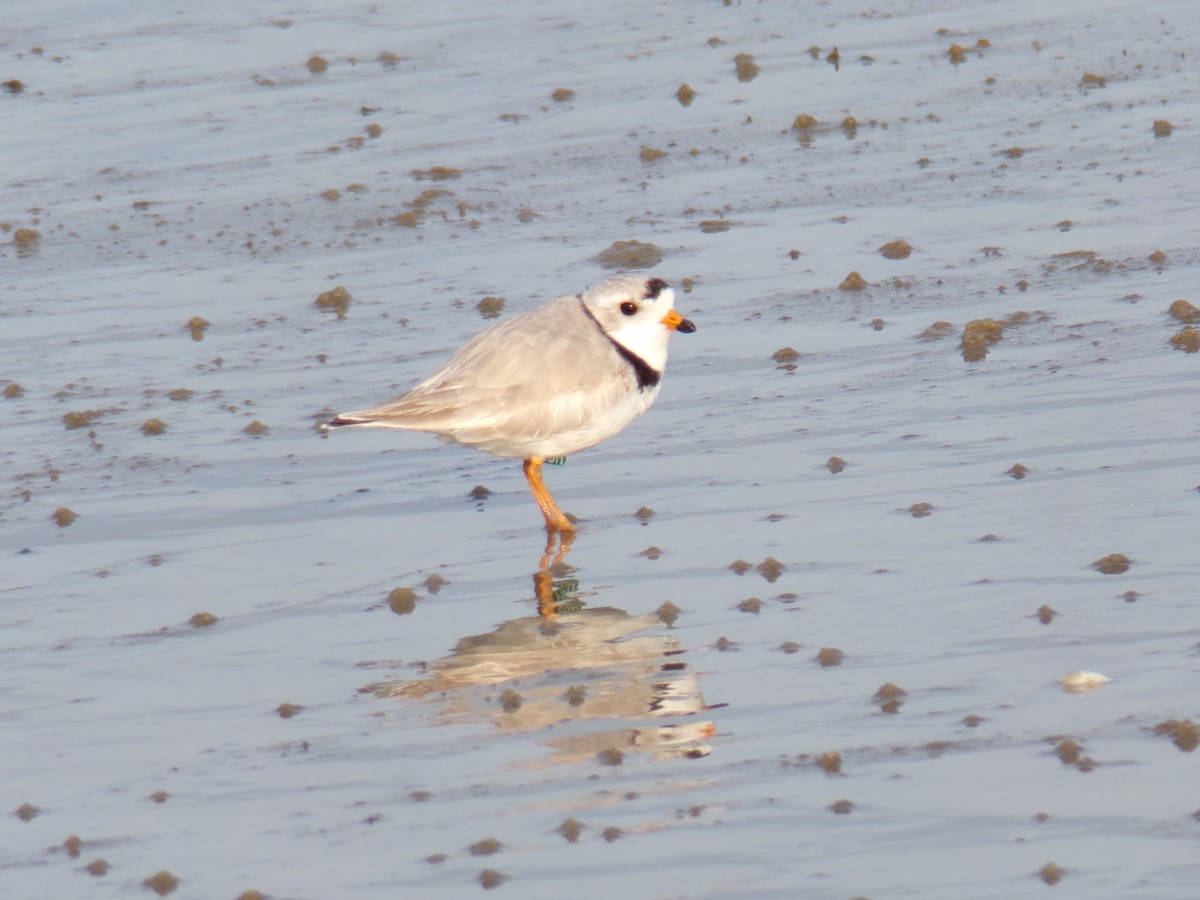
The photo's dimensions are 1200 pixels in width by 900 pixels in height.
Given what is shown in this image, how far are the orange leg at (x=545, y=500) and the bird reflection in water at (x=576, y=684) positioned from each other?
0.84m

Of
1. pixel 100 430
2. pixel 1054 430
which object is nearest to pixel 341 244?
pixel 100 430

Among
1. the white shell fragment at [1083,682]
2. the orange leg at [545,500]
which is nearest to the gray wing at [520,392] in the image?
the orange leg at [545,500]

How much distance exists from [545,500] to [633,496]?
1.81 feet

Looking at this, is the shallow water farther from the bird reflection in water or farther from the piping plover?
the piping plover

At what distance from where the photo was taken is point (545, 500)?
9.82 meters

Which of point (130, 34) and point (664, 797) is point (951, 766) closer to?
point (664, 797)

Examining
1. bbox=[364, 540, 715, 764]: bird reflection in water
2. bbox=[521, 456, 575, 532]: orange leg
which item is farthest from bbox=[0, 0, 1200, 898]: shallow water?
bbox=[521, 456, 575, 532]: orange leg

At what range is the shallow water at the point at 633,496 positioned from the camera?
21.9ft

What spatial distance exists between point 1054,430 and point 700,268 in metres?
4.07

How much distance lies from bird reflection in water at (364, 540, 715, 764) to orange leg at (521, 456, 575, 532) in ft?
2.76

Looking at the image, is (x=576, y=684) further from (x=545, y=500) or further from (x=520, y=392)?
(x=520, y=392)

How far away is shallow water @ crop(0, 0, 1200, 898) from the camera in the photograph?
667 cm

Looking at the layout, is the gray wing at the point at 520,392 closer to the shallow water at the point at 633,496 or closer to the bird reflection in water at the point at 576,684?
the shallow water at the point at 633,496

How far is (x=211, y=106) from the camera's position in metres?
19.5
